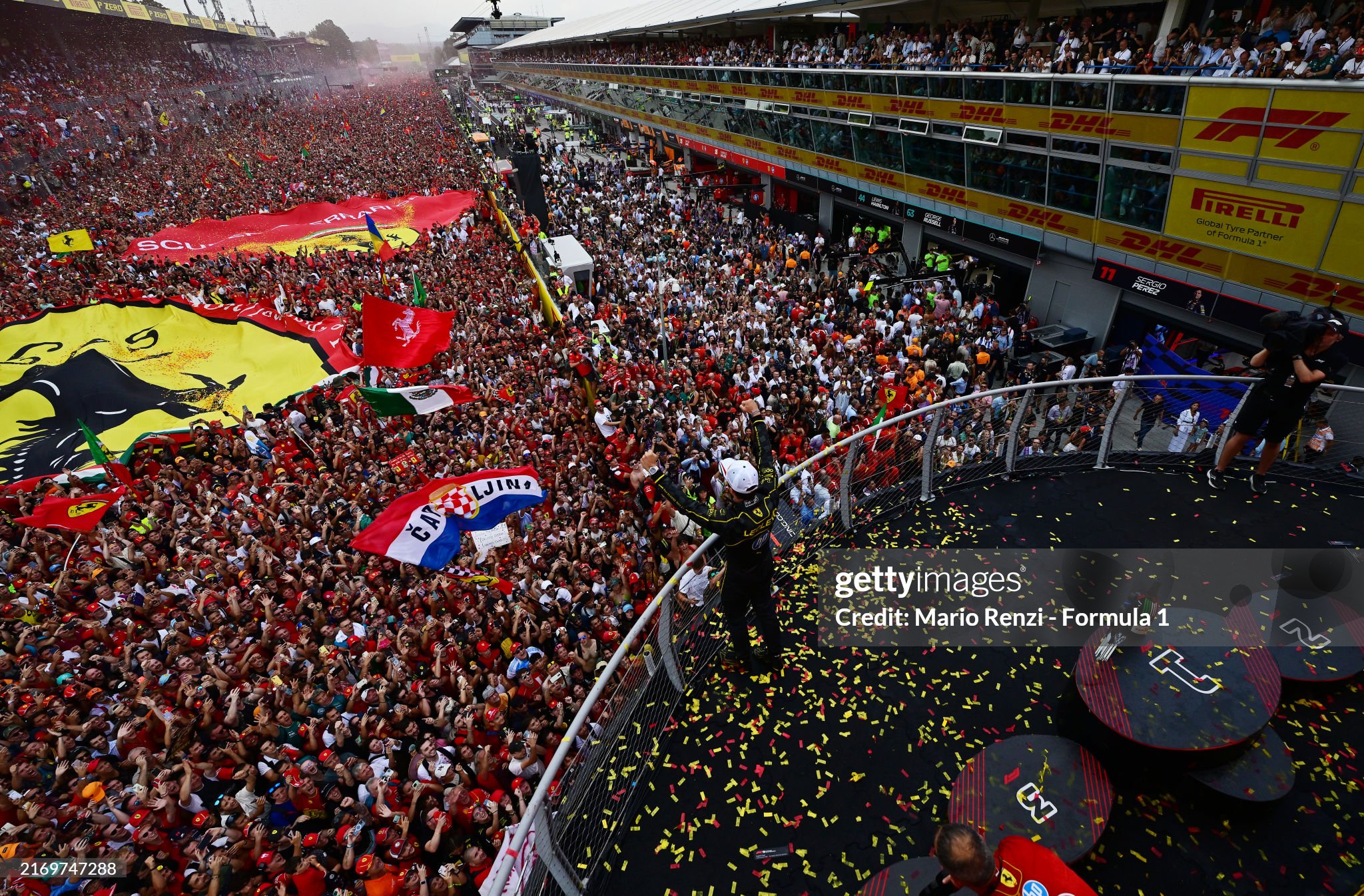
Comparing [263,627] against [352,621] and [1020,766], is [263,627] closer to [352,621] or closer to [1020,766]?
[352,621]

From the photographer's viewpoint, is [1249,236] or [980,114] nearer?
[1249,236]

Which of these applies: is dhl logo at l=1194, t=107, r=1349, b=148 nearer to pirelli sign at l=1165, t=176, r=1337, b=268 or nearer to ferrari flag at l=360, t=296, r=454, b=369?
pirelli sign at l=1165, t=176, r=1337, b=268

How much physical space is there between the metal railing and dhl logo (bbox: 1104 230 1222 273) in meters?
7.23

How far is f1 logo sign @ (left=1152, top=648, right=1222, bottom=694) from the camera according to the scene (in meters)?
3.90

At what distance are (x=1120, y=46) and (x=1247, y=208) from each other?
5.00 metres

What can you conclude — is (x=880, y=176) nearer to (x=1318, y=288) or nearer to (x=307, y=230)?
(x=1318, y=288)

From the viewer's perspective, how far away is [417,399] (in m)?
11.1

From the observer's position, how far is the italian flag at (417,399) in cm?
1102

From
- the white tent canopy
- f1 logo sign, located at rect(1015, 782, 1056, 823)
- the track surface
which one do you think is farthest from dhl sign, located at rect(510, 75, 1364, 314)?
the white tent canopy

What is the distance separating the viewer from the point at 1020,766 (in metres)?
3.87

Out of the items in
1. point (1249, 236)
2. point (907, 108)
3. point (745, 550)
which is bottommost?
point (1249, 236)

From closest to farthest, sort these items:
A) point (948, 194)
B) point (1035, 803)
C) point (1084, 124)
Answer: point (1035, 803), point (1084, 124), point (948, 194)

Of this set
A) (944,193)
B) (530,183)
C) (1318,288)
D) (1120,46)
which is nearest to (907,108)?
(944,193)

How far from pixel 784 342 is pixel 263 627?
12.5m
